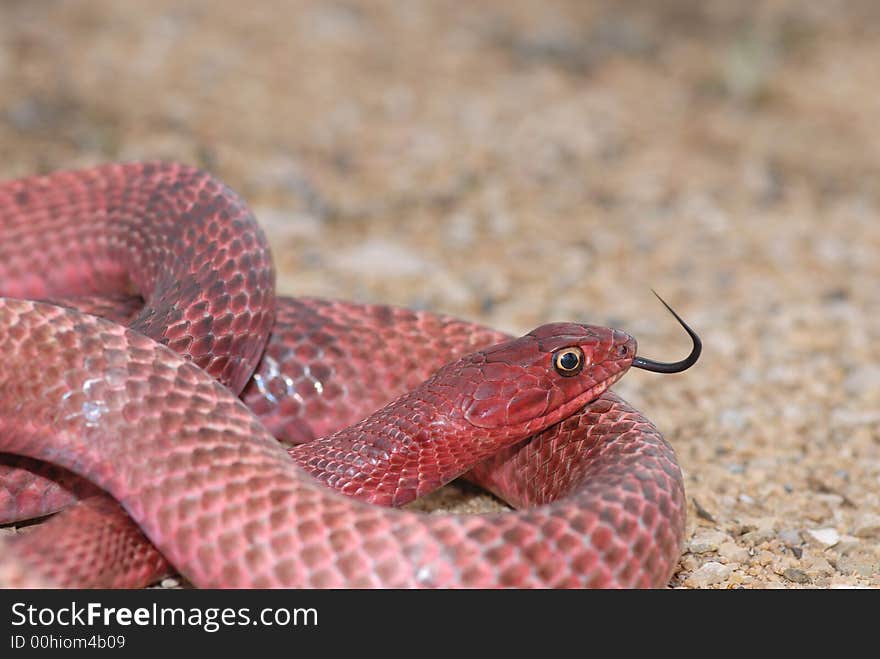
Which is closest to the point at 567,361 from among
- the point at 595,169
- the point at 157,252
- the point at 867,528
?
the point at 867,528

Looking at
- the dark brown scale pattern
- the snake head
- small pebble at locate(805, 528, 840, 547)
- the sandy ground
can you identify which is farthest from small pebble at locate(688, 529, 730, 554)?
the dark brown scale pattern

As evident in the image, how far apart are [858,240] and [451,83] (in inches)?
176

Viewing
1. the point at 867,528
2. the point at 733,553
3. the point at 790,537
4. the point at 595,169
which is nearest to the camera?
the point at 733,553

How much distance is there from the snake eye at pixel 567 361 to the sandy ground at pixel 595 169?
103 cm

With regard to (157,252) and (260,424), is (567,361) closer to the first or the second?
(260,424)

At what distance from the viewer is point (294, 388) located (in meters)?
5.75

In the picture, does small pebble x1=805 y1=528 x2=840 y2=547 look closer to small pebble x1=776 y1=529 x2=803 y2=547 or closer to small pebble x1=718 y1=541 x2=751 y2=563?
small pebble x1=776 y1=529 x2=803 y2=547

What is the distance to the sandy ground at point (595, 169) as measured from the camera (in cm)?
621

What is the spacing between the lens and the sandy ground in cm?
621

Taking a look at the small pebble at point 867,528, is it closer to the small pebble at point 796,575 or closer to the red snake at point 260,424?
the small pebble at point 796,575

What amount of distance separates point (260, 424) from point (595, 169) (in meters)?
6.49

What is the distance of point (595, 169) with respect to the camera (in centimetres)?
996
